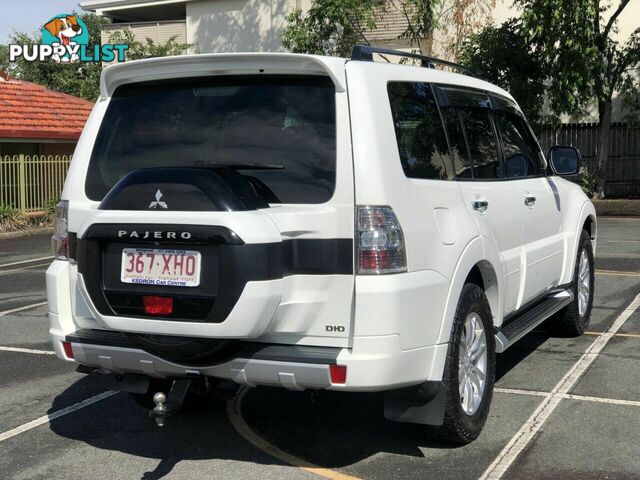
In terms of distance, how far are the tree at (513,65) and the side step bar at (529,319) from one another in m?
16.5

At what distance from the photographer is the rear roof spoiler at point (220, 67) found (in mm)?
4195

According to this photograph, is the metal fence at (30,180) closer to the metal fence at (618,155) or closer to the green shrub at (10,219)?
the green shrub at (10,219)

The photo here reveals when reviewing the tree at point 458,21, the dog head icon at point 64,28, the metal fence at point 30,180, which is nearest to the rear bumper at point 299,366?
the metal fence at point 30,180

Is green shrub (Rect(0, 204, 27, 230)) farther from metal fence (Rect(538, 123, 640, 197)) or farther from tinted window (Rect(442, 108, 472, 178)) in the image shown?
tinted window (Rect(442, 108, 472, 178))

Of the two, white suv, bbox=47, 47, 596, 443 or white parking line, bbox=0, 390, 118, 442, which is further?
white parking line, bbox=0, 390, 118, 442

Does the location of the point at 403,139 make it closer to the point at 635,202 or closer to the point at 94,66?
the point at 635,202

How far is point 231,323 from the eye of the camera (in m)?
3.88

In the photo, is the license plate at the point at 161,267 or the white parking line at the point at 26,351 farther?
the white parking line at the point at 26,351

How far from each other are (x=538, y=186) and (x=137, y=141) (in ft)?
9.68

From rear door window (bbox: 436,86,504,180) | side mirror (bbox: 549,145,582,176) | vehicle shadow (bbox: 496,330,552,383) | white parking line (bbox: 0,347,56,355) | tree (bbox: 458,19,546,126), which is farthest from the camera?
tree (bbox: 458,19,546,126)

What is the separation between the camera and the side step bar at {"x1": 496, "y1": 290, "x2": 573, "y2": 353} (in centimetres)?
527

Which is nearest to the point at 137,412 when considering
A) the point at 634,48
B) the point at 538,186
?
the point at 538,186

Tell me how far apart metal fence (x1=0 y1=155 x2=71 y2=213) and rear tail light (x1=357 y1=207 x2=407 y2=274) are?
1764 cm

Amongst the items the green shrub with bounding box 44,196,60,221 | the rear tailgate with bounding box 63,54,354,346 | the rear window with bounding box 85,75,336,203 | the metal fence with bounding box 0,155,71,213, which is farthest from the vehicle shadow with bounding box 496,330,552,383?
the green shrub with bounding box 44,196,60,221
